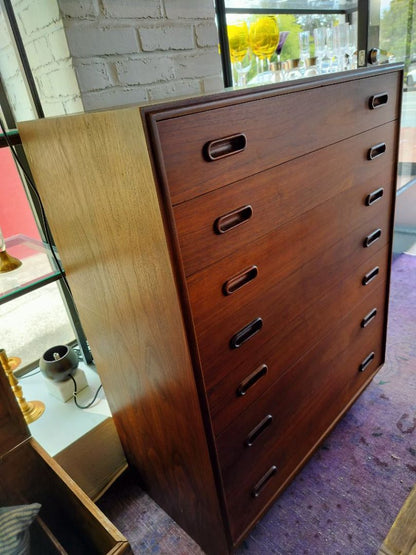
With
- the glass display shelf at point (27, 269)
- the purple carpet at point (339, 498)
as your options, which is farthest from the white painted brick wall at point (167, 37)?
the purple carpet at point (339, 498)

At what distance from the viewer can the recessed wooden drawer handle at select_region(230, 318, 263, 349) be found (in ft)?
3.09

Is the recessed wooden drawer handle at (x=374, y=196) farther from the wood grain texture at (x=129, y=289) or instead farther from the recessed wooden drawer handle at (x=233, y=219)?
the wood grain texture at (x=129, y=289)

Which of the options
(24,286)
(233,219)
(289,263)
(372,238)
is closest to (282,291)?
(289,263)

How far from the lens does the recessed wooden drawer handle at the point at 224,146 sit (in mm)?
749

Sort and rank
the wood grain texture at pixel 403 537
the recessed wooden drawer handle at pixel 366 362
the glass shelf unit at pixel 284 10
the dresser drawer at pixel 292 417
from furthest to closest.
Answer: the recessed wooden drawer handle at pixel 366 362 → the glass shelf unit at pixel 284 10 → the dresser drawer at pixel 292 417 → the wood grain texture at pixel 403 537

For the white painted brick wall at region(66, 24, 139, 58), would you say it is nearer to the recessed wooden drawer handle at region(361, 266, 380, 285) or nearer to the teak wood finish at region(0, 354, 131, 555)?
the teak wood finish at region(0, 354, 131, 555)

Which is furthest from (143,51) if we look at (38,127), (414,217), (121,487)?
(414,217)

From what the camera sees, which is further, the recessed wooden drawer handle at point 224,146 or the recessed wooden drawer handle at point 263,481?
the recessed wooden drawer handle at point 263,481

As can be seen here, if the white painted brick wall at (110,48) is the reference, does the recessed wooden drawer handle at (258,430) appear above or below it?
below

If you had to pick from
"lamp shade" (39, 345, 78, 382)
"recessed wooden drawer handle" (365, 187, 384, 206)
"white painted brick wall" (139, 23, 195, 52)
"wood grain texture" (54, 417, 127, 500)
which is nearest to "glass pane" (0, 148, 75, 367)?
"lamp shade" (39, 345, 78, 382)

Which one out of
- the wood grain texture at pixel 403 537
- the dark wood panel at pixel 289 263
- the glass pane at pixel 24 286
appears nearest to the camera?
the wood grain texture at pixel 403 537

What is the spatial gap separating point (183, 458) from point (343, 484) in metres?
0.69

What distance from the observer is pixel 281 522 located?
4.36 ft

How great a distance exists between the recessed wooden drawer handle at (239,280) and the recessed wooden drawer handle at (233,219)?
4.6 inches
